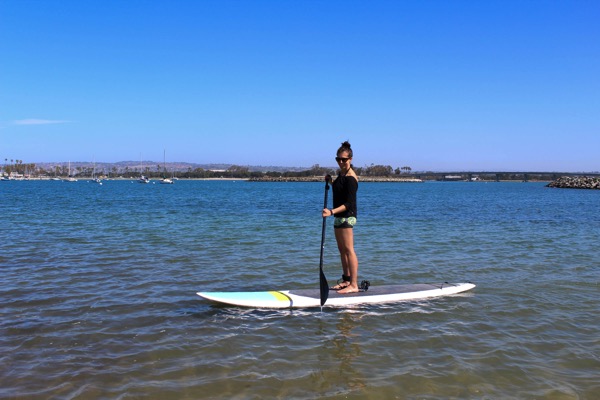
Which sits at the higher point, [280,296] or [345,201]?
[345,201]

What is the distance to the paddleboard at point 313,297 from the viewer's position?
7.92m

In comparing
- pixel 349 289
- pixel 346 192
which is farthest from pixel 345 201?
pixel 349 289

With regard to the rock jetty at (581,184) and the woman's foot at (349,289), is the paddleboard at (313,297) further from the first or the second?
the rock jetty at (581,184)

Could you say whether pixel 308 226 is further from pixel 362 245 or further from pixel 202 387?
pixel 202 387

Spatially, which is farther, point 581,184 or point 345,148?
point 581,184

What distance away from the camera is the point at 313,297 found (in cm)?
808

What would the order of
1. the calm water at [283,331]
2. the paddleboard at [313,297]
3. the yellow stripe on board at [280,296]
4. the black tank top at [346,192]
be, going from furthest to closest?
the yellow stripe on board at [280,296], the paddleboard at [313,297], the black tank top at [346,192], the calm water at [283,331]

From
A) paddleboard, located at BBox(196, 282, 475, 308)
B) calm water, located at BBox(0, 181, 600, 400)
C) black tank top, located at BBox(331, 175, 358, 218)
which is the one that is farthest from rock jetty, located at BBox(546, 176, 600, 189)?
black tank top, located at BBox(331, 175, 358, 218)

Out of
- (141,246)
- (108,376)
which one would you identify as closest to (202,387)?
(108,376)

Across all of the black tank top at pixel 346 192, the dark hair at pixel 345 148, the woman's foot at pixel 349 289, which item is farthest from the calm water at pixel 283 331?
the dark hair at pixel 345 148

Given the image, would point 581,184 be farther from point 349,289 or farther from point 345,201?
point 345,201

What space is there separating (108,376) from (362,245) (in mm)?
11621

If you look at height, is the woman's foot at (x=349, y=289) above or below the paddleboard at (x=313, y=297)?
above

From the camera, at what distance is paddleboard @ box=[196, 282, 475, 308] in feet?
26.0
